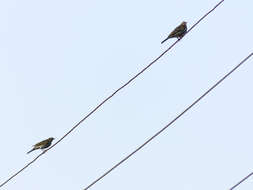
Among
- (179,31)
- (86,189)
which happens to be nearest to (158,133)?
(86,189)

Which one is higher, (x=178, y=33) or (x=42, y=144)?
(x=42, y=144)

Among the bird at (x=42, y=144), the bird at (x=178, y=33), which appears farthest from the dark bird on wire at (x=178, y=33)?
the bird at (x=42, y=144)

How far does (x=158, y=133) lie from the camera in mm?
15094

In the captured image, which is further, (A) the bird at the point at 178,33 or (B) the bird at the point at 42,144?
(B) the bird at the point at 42,144

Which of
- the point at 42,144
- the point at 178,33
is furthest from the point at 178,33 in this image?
the point at 42,144

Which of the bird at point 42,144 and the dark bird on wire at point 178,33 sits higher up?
the bird at point 42,144

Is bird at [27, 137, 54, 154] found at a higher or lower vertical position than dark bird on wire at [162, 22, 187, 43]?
higher

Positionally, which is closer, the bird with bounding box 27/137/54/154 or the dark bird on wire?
the dark bird on wire

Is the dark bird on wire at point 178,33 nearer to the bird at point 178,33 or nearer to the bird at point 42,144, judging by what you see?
the bird at point 178,33

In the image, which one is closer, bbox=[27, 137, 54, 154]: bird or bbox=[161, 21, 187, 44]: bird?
bbox=[161, 21, 187, 44]: bird

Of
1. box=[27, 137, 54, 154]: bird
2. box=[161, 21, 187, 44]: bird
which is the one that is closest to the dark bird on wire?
box=[161, 21, 187, 44]: bird

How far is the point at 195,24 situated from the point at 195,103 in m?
1.52

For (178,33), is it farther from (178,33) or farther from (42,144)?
(42,144)

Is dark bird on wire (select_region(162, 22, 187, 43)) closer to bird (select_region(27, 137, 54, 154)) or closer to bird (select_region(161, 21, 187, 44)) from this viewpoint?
bird (select_region(161, 21, 187, 44))
